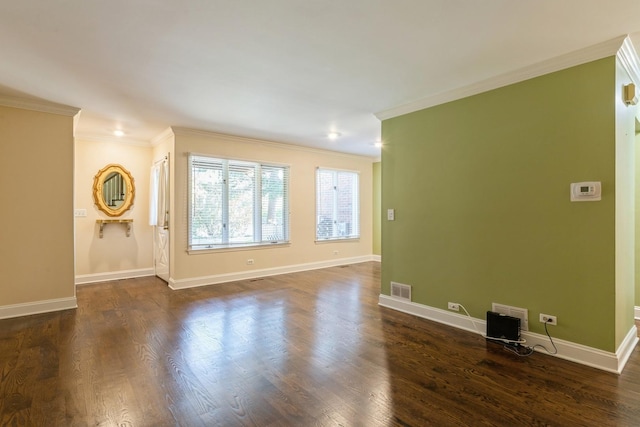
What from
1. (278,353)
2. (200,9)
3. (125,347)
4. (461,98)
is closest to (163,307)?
(125,347)

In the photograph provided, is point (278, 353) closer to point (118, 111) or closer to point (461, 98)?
point (461, 98)

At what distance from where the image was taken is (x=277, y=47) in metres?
2.56

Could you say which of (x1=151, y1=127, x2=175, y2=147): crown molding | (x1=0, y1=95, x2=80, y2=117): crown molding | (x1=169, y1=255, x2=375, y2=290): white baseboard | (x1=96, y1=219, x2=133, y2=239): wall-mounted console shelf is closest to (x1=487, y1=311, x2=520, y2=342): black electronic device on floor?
(x1=169, y1=255, x2=375, y2=290): white baseboard

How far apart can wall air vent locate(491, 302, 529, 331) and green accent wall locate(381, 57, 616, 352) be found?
0.05 m

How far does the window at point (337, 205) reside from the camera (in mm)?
6992

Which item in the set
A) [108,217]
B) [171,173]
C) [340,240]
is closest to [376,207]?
[340,240]

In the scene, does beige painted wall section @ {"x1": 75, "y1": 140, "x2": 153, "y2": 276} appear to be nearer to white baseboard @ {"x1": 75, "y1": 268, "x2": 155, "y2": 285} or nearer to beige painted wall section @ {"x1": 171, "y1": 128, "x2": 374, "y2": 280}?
white baseboard @ {"x1": 75, "y1": 268, "x2": 155, "y2": 285}

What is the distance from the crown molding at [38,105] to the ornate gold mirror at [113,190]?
185 centimetres

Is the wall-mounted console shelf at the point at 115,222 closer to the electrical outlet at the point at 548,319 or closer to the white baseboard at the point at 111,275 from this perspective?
the white baseboard at the point at 111,275

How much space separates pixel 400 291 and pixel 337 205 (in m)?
3.54

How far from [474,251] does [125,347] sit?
11.7 feet

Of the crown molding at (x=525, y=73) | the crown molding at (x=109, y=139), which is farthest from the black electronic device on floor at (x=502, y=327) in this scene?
the crown molding at (x=109, y=139)

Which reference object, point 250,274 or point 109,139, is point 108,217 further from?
point 250,274

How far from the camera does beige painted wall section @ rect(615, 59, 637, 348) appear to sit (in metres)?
2.55
